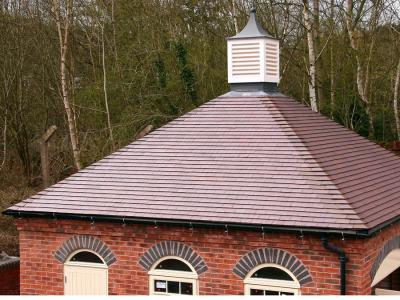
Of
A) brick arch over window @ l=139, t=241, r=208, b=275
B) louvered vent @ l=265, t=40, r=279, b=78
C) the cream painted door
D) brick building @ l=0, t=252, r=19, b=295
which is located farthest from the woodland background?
brick arch over window @ l=139, t=241, r=208, b=275

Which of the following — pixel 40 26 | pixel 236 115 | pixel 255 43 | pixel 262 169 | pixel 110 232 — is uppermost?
pixel 40 26

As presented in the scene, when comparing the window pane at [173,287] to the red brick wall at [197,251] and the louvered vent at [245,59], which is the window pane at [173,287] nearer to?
the red brick wall at [197,251]

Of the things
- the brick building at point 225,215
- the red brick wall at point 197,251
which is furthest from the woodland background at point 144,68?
the red brick wall at point 197,251

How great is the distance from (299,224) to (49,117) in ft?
63.3

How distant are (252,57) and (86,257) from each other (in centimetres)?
503

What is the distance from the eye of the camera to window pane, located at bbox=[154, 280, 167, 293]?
10219 millimetres

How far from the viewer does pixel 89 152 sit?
2152 cm

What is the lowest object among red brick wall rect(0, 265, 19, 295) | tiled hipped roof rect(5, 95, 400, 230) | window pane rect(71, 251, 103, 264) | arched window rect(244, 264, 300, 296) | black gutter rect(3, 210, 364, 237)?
red brick wall rect(0, 265, 19, 295)

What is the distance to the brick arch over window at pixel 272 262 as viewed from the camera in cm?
933

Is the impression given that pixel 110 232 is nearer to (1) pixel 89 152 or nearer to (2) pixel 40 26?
(1) pixel 89 152

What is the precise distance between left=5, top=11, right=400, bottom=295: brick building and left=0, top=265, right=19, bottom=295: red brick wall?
3.35 meters

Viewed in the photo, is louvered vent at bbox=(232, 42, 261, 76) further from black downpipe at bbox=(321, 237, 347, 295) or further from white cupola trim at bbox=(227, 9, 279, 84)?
black downpipe at bbox=(321, 237, 347, 295)

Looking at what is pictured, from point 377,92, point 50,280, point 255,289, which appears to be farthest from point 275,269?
point 377,92

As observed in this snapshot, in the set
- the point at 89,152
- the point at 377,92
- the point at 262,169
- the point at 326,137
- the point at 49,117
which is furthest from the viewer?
the point at 49,117
